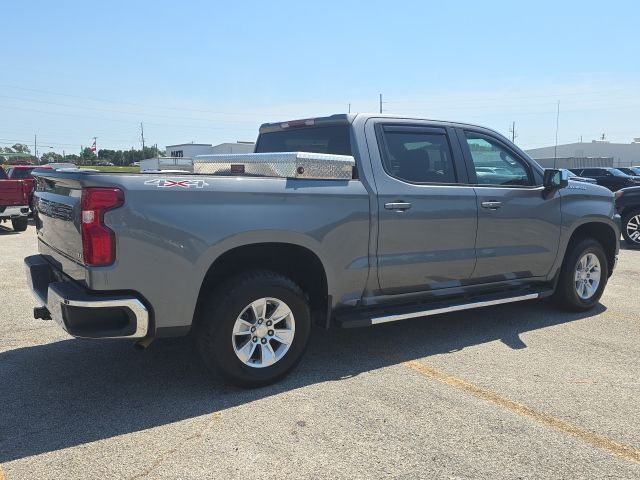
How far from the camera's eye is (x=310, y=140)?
4.98m

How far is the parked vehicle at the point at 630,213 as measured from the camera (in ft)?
37.4

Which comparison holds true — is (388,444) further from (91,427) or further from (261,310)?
(91,427)

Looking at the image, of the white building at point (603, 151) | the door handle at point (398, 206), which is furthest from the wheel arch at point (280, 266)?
the white building at point (603, 151)

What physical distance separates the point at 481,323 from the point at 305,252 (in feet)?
8.06

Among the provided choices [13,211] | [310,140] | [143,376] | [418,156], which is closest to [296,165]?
[310,140]

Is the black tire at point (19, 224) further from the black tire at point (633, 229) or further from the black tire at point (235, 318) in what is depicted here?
the black tire at point (633, 229)

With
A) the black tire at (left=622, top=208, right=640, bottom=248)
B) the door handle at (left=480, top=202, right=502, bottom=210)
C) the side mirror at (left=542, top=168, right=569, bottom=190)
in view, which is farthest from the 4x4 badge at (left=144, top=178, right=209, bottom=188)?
the black tire at (left=622, top=208, right=640, bottom=248)

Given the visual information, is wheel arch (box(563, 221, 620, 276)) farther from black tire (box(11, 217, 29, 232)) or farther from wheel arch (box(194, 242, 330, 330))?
black tire (box(11, 217, 29, 232))

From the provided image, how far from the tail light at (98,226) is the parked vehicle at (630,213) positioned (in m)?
10.9

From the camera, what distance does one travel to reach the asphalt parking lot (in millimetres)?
2953

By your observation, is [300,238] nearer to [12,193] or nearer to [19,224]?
[12,193]

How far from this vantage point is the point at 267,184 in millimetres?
3830

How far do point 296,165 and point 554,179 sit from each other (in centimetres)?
283

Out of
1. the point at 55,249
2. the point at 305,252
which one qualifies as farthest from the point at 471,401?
the point at 55,249
